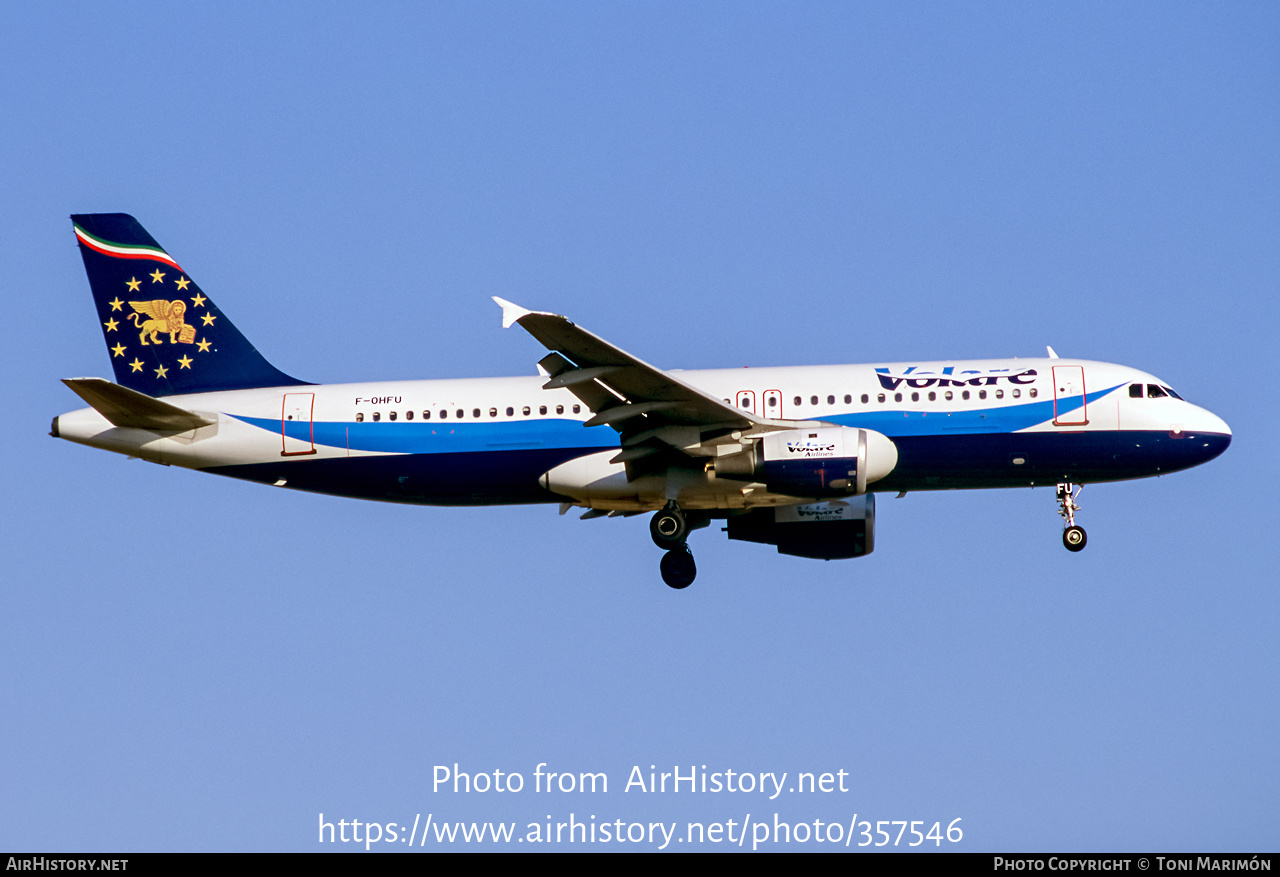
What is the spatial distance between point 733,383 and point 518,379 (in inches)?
191

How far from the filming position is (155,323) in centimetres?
3753

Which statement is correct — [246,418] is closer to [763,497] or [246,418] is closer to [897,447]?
[763,497]

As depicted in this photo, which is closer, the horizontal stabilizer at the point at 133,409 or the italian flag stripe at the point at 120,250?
the horizontal stabilizer at the point at 133,409

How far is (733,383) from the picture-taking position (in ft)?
115

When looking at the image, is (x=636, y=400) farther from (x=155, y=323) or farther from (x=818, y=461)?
(x=155, y=323)

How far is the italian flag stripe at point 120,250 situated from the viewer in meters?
38.1

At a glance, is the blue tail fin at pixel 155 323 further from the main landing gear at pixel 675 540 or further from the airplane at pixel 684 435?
the main landing gear at pixel 675 540

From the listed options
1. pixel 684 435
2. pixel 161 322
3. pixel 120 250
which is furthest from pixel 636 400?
pixel 120 250

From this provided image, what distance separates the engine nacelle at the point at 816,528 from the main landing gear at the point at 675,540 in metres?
1.64

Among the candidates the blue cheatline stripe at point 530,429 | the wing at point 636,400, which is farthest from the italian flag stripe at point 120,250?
the wing at point 636,400

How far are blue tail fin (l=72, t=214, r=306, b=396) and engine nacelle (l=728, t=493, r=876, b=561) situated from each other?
11174 mm

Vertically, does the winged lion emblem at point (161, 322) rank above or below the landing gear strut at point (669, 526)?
above
